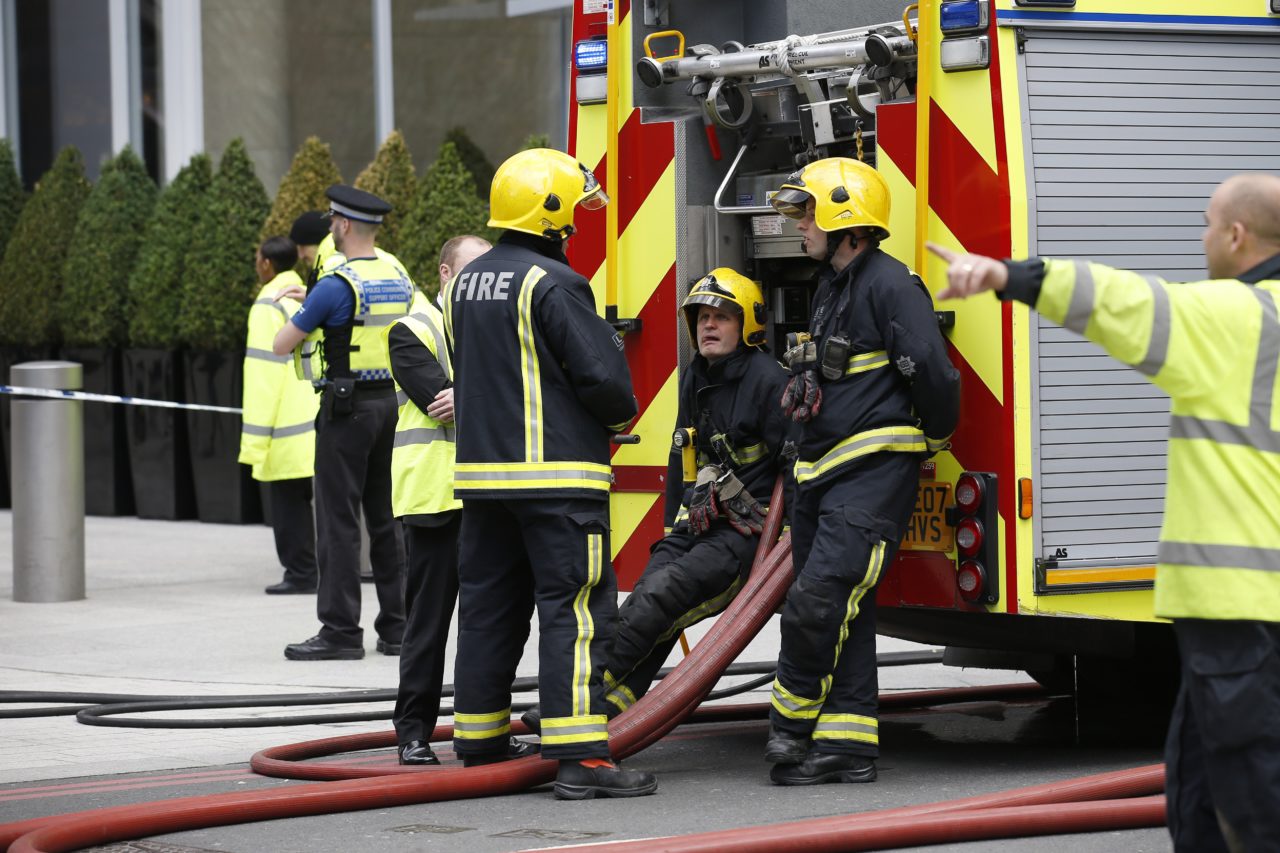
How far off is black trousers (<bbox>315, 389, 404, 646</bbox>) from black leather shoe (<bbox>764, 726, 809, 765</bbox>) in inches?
126

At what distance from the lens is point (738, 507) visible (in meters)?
6.65

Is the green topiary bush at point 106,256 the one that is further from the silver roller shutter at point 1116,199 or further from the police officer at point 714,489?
the silver roller shutter at point 1116,199

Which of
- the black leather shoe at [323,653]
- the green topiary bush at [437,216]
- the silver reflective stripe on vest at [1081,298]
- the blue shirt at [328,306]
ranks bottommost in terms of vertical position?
the black leather shoe at [323,653]

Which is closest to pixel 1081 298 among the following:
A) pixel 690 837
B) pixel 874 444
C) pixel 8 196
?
pixel 690 837

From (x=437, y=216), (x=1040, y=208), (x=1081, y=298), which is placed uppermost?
(x=437, y=216)

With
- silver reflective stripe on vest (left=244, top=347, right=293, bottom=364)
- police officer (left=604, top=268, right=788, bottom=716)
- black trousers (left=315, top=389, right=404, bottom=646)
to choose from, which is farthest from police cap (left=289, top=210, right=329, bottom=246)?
police officer (left=604, top=268, right=788, bottom=716)

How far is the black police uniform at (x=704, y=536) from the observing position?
6539 millimetres

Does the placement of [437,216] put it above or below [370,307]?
above

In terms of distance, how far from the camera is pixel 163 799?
6.04 meters

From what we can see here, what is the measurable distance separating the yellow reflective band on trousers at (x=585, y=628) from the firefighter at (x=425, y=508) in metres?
0.55

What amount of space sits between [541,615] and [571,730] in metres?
0.34

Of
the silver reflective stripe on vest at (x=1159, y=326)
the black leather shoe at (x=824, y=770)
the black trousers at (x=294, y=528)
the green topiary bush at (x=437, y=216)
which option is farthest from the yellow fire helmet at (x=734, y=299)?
the green topiary bush at (x=437, y=216)

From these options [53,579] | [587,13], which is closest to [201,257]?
[53,579]

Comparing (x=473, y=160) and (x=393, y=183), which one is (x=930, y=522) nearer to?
(x=393, y=183)
